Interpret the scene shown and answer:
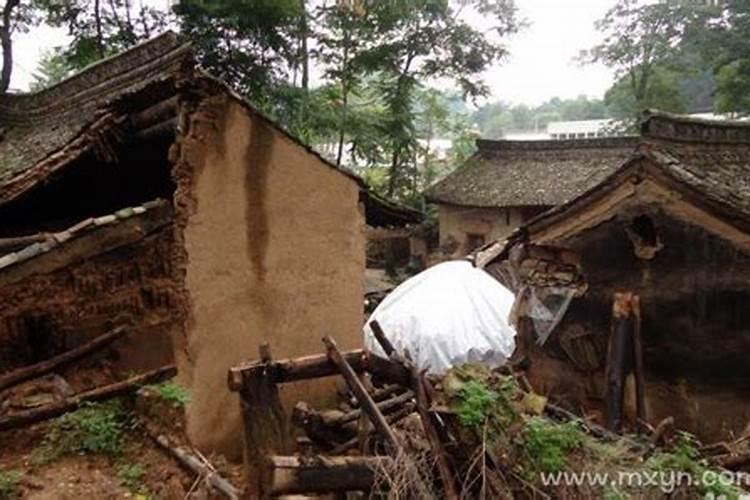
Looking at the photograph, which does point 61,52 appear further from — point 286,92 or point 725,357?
point 725,357

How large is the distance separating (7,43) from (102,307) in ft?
41.1

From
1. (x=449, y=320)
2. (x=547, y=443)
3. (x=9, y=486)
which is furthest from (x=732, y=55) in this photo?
(x=9, y=486)

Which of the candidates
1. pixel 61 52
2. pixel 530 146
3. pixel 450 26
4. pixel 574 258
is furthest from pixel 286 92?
pixel 530 146

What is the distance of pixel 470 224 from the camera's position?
22.7 metres

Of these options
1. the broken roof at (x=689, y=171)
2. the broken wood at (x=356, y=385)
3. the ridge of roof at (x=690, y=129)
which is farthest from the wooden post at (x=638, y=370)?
the broken wood at (x=356, y=385)

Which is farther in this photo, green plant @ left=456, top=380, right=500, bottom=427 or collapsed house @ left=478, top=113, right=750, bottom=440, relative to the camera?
collapsed house @ left=478, top=113, right=750, bottom=440

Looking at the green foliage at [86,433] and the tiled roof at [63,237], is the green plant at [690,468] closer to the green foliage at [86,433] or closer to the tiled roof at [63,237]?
the green foliage at [86,433]

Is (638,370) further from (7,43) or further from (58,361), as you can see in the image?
(7,43)

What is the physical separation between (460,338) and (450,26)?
44.7 ft

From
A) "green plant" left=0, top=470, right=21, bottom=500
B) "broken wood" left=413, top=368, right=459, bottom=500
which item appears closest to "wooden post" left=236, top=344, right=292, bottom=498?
"broken wood" left=413, top=368, right=459, bottom=500

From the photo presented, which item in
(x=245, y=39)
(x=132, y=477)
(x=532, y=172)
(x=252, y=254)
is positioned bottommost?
(x=132, y=477)

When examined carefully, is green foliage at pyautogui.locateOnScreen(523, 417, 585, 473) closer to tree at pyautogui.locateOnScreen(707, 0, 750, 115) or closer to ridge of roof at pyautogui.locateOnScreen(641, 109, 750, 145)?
ridge of roof at pyautogui.locateOnScreen(641, 109, 750, 145)

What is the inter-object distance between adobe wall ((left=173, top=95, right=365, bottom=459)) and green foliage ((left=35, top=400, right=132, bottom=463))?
35.8 inches

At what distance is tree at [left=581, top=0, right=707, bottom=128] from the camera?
23078mm
